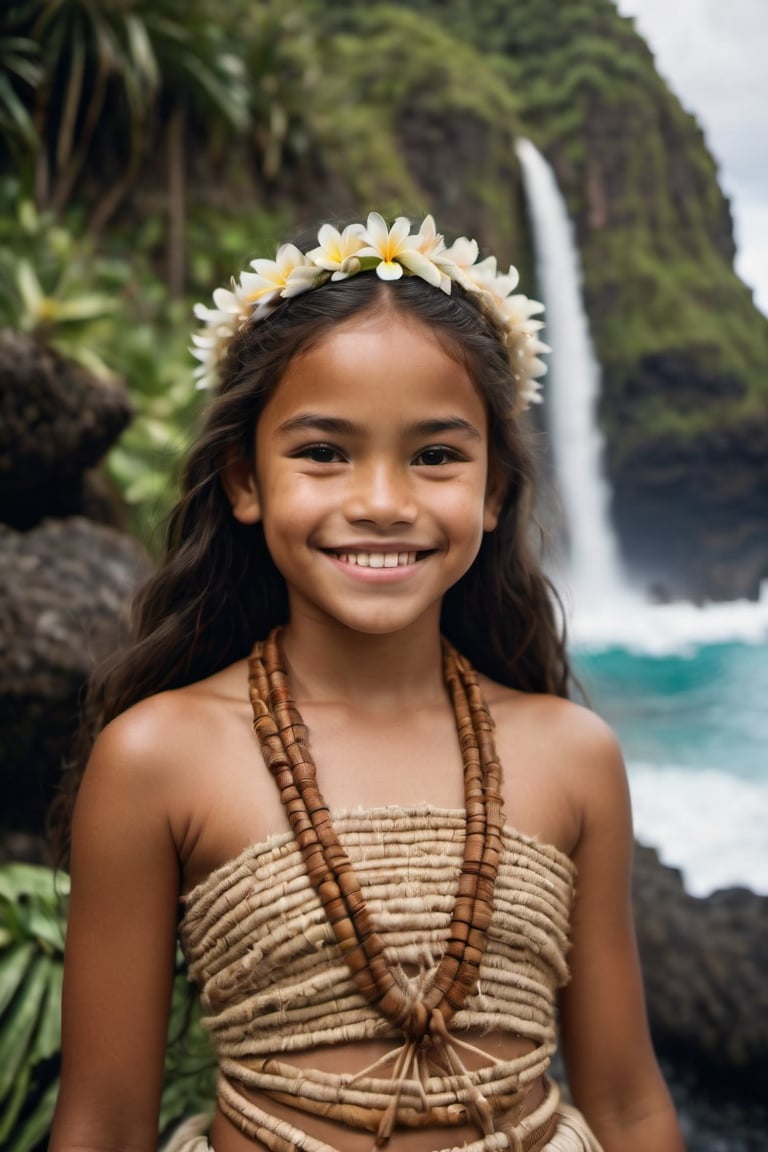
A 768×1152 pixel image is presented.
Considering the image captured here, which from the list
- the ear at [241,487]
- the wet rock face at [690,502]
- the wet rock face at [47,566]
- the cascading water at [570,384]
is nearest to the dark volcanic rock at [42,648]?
the wet rock face at [47,566]

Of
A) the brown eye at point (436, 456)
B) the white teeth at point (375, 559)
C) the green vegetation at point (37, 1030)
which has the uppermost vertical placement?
the brown eye at point (436, 456)

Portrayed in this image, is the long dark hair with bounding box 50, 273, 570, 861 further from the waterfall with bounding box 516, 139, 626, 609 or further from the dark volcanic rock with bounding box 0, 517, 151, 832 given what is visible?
the waterfall with bounding box 516, 139, 626, 609

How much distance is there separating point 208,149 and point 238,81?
630 mm

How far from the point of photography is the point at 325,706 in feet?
5.00

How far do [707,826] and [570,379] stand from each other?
7812 mm

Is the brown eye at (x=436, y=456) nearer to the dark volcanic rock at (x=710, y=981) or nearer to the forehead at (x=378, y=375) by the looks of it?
the forehead at (x=378, y=375)

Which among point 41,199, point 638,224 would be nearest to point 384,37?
point 638,224

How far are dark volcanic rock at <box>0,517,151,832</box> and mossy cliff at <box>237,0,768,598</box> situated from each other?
5.13 meters

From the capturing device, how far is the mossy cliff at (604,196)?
8.62 meters

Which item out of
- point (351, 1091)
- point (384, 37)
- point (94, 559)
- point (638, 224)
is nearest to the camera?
point (351, 1091)

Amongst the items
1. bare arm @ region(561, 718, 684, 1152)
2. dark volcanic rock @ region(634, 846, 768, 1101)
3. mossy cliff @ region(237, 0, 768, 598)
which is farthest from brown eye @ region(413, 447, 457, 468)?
mossy cliff @ region(237, 0, 768, 598)

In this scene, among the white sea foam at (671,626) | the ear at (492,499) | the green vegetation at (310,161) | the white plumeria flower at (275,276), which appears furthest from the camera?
the green vegetation at (310,161)

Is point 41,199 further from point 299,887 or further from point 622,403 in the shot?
point 299,887

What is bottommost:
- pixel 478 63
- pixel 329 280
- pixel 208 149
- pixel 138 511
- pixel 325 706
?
pixel 325 706
